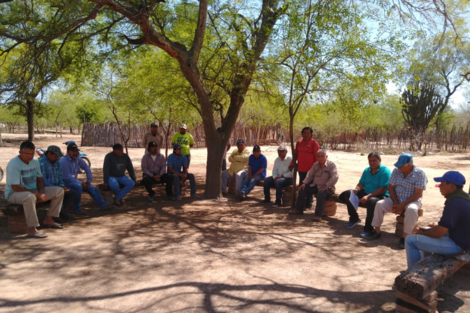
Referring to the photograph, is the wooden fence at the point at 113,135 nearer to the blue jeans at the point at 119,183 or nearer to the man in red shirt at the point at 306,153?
the blue jeans at the point at 119,183

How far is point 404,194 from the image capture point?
17.9 ft

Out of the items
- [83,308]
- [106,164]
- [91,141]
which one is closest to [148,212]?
[106,164]

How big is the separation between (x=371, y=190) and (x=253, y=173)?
3.15m

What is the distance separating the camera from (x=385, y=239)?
18.2 ft

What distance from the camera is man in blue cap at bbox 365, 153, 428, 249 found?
5.17 m

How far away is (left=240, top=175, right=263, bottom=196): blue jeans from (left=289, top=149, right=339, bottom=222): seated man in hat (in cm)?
145

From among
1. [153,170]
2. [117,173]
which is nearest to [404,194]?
[153,170]

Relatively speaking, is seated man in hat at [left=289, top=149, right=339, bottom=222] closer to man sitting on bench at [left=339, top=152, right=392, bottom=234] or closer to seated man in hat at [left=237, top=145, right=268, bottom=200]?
man sitting on bench at [left=339, top=152, right=392, bottom=234]

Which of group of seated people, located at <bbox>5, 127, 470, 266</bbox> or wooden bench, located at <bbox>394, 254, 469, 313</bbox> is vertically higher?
group of seated people, located at <bbox>5, 127, 470, 266</bbox>

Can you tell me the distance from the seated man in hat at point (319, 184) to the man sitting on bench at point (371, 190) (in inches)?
15.6

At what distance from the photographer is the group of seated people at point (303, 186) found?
359 centimetres

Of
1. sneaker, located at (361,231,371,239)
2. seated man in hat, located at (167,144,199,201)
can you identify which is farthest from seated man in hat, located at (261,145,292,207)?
sneaker, located at (361,231,371,239)

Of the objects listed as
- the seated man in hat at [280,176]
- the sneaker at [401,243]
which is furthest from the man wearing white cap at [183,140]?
the sneaker at [401,243]

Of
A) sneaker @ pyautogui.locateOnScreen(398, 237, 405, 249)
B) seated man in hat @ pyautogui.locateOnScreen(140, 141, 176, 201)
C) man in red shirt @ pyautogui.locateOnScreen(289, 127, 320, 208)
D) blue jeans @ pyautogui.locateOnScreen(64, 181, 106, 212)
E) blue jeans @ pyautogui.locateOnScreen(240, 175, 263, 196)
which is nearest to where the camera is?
sneaker @ pyautogui.locateOnScreen(398, 237, 405, 249)
